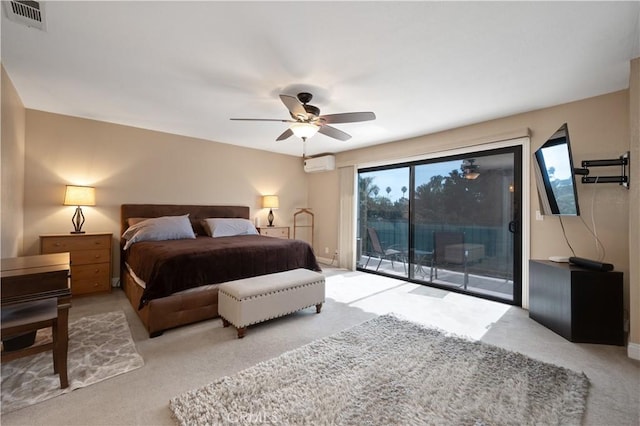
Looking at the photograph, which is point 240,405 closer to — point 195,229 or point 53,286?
point 53,286

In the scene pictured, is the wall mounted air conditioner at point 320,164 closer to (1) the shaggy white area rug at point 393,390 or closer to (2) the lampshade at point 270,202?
(2) the lampshade at point 270,202

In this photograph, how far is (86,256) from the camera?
3662mm

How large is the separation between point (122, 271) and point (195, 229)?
47.3 inches

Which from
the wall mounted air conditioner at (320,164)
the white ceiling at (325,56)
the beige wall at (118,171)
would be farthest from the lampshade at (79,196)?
the wall mounted air conditioner at (320,164)

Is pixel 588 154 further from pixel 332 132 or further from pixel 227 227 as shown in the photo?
pixel 227 227

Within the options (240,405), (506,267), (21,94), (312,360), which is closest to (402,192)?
(506,267)

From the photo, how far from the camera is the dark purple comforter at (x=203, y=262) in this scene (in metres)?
2.66

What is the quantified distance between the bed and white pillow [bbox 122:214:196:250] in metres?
0.15

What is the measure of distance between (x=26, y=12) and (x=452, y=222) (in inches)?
194

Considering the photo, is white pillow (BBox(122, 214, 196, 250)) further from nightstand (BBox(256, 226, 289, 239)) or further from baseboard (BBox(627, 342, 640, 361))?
baseboard (BBox(627, 342, 640, 361))

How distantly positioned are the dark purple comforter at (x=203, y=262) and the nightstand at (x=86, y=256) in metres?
0.32

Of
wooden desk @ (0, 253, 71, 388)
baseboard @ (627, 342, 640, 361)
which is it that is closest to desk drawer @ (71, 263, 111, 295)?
wooden desk @ (0, 253, 71, 388)

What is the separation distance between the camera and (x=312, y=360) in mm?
2160

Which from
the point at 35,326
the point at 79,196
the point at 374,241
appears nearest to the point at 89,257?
the point at 79,196
